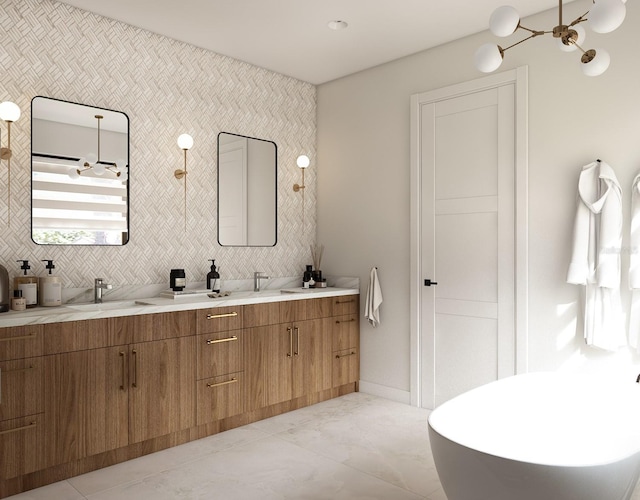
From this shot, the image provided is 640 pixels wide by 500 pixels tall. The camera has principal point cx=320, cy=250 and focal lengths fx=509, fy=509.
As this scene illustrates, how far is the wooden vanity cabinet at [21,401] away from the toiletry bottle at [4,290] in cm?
27

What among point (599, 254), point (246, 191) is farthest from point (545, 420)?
point (246, 191)

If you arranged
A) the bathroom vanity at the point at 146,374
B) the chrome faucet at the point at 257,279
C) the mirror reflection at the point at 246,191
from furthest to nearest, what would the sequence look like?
the chrome faucet at the point at 257,279
the mirror reflection at the point at 246,191
the bathroom vanity at the point at 146,374

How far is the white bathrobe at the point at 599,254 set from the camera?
2939 mm

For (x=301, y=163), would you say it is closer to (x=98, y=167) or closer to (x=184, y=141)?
(x=184, y=141)

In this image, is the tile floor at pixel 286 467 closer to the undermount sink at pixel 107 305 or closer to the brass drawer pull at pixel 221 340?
the brass drawer pull at pixel 221 340

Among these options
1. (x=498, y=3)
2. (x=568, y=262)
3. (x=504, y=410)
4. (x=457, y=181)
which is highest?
(x=498, y=3)

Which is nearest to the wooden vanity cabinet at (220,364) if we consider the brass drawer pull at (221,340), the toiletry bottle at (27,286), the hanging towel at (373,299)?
the brass drawer pull at (221,340)

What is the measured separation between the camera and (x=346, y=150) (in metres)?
4.59

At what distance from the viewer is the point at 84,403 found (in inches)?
110

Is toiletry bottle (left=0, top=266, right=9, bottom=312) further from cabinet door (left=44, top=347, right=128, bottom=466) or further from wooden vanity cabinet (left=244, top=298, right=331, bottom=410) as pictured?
wooden vanity cabinet (left=244, top=298, right=331, bottom=410)

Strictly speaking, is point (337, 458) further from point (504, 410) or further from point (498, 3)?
point (498, 3)

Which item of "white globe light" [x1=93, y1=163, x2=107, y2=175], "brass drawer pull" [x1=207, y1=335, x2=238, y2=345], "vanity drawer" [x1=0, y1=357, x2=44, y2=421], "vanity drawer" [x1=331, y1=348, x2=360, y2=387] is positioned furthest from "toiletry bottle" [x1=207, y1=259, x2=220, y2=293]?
"vanity drawer" [x1=0, y1=357, x2=44, y2=421]

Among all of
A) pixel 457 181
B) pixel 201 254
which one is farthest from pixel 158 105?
pixel 457 181

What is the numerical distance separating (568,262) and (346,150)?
2.15 m
